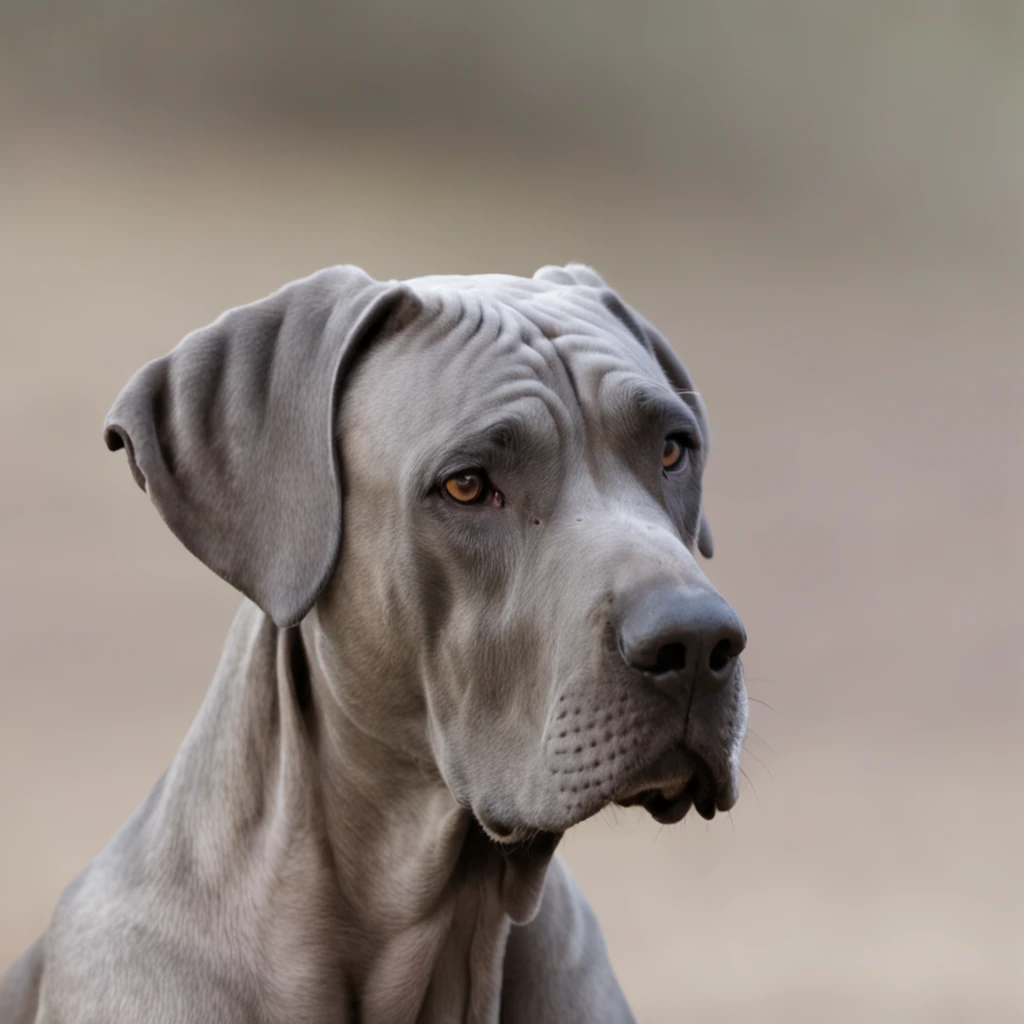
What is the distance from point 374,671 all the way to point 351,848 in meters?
0.26

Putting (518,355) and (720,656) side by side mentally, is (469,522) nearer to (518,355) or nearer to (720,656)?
(518,355)

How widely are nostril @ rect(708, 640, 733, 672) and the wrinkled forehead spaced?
0.35 meters

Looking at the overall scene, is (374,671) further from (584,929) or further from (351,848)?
(584,929)

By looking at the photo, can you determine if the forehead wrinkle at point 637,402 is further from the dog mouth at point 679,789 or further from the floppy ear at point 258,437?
the dog mouth at point 679,789

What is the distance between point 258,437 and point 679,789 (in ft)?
2.18

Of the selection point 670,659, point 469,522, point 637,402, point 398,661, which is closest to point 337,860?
point 398,661

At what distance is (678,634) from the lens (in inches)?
54.8

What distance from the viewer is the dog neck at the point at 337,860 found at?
1.73 metres

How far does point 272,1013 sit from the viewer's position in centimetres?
170

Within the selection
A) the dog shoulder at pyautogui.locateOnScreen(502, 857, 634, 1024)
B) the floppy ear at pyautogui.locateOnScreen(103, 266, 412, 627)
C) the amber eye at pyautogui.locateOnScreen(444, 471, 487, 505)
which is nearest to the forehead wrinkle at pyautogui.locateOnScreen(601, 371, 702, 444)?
the amber eye at pyautogui.locateOnScreen(444, 471, 487, 505)

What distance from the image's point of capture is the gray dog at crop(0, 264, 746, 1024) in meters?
1.52

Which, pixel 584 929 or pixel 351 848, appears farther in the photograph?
pixel 584 929

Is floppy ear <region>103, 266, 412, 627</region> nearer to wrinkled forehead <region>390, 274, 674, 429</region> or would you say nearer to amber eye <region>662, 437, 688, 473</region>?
wrinkled forehead <region>390, 274, 674, 429</region>

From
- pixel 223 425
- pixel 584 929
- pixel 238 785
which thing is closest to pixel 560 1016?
pixel 584 929
